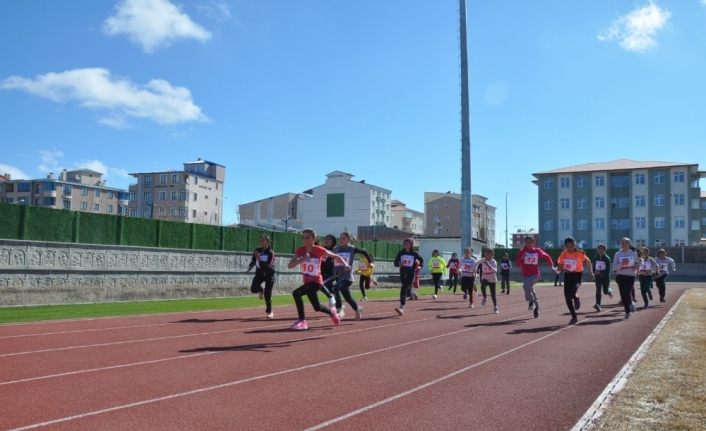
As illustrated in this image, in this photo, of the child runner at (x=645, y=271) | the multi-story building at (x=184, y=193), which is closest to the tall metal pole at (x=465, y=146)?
the child runner at (x=645, y=271)

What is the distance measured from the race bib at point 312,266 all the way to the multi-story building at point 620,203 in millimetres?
75958

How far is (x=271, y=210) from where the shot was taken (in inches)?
4567

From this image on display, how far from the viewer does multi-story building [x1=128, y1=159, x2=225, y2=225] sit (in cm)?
10556

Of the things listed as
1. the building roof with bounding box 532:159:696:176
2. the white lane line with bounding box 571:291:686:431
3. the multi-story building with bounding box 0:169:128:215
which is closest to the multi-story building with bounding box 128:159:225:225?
the multi-story building with bounding box 0:169:128:215

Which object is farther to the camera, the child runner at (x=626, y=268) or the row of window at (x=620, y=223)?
the row of window at (x=620, y=223)

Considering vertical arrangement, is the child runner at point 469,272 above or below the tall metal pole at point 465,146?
below

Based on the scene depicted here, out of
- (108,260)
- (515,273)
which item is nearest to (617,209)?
(515,273)

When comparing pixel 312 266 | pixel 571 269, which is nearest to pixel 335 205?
pixel 571 269

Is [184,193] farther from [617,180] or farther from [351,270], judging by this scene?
[351,270]

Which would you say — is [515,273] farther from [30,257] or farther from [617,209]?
[30,257]

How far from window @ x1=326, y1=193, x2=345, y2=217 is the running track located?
91463 millimetres

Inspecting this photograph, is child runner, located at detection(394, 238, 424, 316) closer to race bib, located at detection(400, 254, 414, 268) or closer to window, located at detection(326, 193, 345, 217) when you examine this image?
race bib, located at detection(400, 254, 414, 268)

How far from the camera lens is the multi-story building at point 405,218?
128125mm

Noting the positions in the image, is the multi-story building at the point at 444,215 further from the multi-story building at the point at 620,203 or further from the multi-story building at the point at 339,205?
the multi-story building at the point at 620,203
